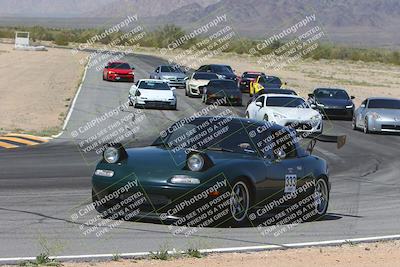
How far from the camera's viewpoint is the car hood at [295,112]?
Result: 96.6ft

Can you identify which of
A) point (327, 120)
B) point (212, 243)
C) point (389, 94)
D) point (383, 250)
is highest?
point (212, 243)

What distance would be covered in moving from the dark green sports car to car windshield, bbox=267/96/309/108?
58.4ft

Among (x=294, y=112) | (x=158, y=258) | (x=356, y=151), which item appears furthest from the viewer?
(x=294, y=112)

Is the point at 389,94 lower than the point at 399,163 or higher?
lower

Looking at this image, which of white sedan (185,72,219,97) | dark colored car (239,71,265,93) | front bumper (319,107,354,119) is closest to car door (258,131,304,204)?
front bumper (319,107,354,119)

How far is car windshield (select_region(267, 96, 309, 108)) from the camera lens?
100ft

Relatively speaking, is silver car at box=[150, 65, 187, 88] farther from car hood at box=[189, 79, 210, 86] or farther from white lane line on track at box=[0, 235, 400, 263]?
white lane line on track at box=[0, 235, 400, 263]

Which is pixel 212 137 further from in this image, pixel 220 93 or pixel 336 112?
pixel 220 93

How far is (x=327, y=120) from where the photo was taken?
3847 cm

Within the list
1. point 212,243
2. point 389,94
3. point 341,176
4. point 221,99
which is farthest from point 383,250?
point 389,94

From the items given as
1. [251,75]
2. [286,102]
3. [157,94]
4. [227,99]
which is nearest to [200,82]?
[227,99]

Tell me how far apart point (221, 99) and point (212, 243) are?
33.1 meters

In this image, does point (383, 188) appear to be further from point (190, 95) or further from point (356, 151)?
point (190, 95)

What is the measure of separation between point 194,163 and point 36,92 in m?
34.1
